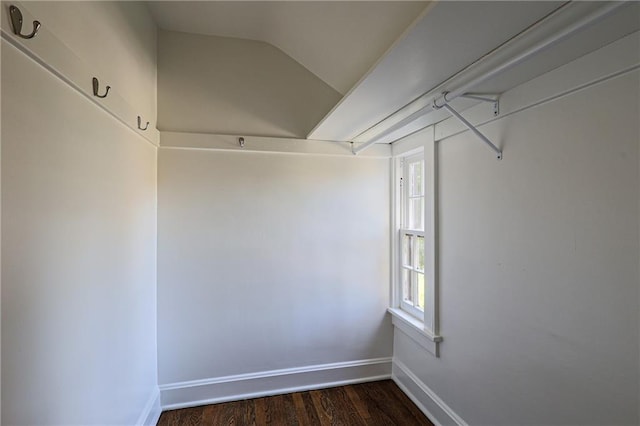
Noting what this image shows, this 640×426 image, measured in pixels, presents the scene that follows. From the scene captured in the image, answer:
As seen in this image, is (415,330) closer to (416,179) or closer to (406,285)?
(406,285)

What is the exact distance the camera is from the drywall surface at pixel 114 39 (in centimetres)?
111

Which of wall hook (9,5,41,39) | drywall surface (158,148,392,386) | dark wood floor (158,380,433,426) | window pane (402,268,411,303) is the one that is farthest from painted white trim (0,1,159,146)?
window pane (402,268,411,303)

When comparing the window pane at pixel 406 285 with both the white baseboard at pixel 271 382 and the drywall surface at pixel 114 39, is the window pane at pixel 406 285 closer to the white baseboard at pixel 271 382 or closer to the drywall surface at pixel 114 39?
the white baseboard at pixel 271 382

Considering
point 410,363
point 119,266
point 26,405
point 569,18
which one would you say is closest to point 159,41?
point 119,266

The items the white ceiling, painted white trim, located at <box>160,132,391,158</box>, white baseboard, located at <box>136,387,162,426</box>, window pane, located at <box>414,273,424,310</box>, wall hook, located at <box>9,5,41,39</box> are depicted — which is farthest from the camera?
window pane, located at <box>414,273,424,310</box>

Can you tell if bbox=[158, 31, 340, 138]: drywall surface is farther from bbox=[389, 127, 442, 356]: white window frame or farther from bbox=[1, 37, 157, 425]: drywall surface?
bbox=[389, 127, 442, 356]: white window frame

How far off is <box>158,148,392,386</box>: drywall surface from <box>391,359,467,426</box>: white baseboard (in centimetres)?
20

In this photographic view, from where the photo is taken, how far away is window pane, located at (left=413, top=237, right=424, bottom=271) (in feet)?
8.04

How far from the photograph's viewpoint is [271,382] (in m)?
2.47

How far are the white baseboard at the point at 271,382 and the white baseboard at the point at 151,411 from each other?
72mm

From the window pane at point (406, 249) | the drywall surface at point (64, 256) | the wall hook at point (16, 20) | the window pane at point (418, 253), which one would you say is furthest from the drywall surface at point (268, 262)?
the wall hook at point (16, 20)

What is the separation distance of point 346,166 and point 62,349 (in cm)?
211

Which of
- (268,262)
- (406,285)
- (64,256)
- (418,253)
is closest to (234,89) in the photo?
(268,262)

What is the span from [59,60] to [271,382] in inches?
94.9
